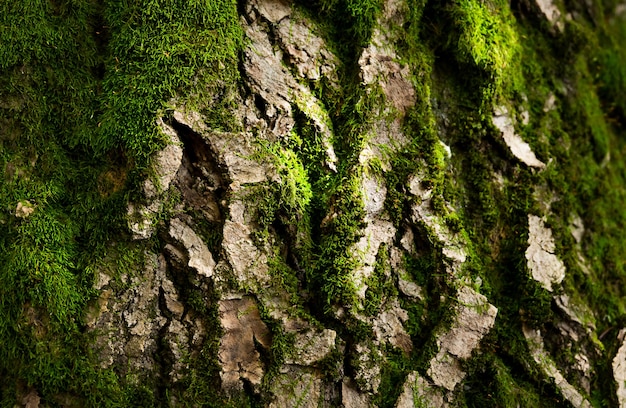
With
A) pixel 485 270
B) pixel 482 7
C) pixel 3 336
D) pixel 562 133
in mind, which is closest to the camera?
pixel 3 336

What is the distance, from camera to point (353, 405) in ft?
8.85

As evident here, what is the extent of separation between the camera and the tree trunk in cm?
264

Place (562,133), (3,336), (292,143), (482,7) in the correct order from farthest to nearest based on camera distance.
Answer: (562,133), (482,7), (292,143), (3,336)

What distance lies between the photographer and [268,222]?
2723 millimetres

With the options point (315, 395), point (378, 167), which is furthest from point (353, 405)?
point (378, 167)

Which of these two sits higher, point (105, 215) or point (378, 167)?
point (378, 167)

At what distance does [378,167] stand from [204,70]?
1120 mm

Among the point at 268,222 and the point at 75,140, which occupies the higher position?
the point at 268,222

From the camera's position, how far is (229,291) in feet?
8.65

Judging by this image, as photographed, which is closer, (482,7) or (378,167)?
(378,167)

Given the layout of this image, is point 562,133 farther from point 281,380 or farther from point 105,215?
point 105,215

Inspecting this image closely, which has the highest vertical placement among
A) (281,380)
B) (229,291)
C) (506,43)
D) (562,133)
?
(506,43)

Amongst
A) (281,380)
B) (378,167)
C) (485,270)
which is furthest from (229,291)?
(485,270)

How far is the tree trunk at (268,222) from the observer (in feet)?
8.65
